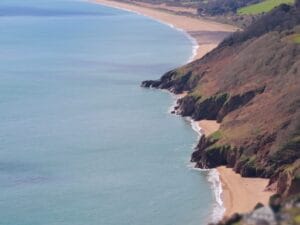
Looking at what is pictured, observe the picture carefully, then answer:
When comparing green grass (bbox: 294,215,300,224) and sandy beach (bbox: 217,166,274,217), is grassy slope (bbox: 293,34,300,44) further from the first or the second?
green grass (bbox: 294,215,300,224)

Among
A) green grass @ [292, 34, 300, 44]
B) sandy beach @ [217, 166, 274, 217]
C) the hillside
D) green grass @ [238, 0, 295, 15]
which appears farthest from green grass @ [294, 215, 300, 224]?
green grass @ [238, 0, 295, 15]

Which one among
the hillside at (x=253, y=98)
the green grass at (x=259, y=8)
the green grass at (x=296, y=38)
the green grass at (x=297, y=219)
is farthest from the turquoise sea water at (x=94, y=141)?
the green grass at (x=259, y=8)

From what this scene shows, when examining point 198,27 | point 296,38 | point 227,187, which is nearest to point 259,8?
point 198,27

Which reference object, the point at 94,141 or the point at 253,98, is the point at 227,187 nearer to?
the point at 94,141

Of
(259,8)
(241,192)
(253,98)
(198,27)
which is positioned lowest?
(198,27)

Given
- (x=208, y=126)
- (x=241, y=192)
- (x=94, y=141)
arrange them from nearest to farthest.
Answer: (x=241, y=192), (x=94, y=141), (x=208, y=126)
